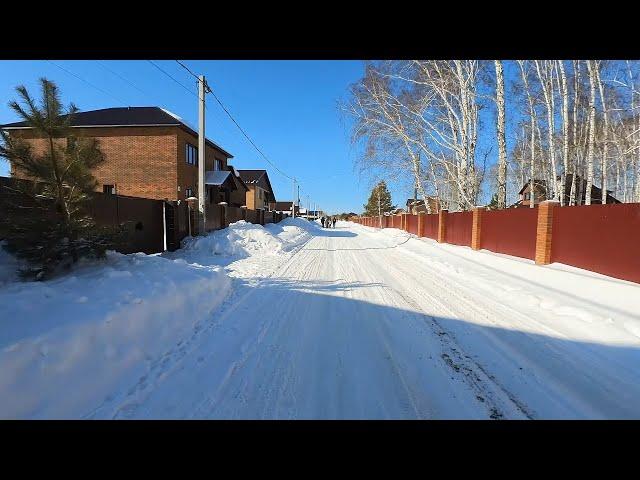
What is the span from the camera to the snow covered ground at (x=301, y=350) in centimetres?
253

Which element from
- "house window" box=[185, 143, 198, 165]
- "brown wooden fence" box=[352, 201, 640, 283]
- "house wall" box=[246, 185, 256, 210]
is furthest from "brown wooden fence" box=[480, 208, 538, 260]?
"house wall" box=[246, 185, 256, 210]

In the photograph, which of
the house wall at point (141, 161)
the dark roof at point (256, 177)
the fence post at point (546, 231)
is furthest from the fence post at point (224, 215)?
the dark roof at point (256, 177)

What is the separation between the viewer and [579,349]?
12.6ft

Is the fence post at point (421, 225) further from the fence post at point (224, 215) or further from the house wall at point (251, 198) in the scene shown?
the house wall at point (251, 198)

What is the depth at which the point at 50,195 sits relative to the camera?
4777 millimetres

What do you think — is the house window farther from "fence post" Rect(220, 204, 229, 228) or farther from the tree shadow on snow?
Result: the tree shadow on snow

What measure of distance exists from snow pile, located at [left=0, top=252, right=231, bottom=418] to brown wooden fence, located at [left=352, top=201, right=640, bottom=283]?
348 inches

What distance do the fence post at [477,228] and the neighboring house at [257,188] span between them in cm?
3385

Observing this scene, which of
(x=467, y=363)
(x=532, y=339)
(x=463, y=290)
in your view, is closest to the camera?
(x=467, y=363)
